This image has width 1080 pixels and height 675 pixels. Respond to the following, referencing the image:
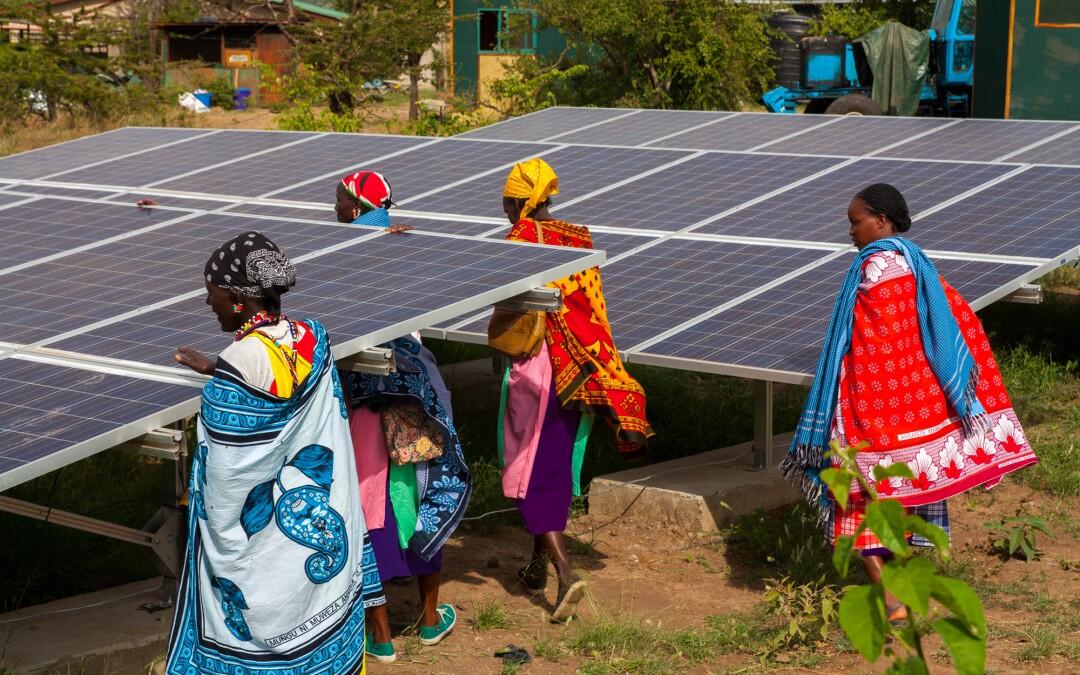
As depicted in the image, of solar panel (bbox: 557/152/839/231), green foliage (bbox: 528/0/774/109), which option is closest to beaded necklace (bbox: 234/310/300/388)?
solar panel (bbox: 557/152/839/231)

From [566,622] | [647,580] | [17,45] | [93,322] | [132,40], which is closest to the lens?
[93,322]

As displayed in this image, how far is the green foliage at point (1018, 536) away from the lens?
20.9ft

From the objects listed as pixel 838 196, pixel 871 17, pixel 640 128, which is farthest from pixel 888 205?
pixel 871 17

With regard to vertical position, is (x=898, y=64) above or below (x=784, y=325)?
above

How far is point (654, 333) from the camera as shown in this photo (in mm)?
6551

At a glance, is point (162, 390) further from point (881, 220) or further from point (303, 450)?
point (881, 220)

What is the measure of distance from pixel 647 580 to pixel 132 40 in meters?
26.3

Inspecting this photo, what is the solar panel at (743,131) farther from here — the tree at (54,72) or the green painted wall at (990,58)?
the tree at (54,72)

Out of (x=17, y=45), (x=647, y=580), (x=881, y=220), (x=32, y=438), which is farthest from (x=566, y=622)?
(x=17, y=45)

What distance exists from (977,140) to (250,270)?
7387mm

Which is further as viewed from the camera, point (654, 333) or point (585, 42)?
point (585, 42)

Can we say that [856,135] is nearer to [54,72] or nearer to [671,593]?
[671,593]

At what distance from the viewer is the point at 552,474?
5.61m

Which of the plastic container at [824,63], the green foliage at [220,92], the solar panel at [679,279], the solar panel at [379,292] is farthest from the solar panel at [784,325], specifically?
the green foliage at [220,92]
